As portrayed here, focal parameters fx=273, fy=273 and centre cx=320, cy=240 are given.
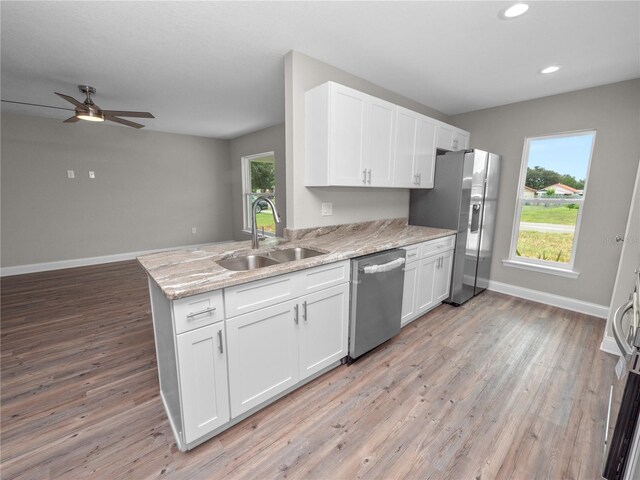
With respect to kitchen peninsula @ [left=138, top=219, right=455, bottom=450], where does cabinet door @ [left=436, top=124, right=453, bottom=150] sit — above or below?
above

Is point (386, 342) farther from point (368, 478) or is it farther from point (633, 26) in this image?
point (633, 26)

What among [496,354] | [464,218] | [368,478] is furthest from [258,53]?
[496,354]

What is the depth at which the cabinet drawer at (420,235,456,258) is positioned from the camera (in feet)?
8.81

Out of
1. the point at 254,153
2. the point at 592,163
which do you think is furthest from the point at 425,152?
the point at 254,153

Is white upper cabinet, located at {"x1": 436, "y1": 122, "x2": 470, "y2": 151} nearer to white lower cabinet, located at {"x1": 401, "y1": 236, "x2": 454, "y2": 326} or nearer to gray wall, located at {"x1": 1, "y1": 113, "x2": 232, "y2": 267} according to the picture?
white lower cabinet, located at {"x1": 401, "y1": 236, "x2": 454, "y2": 326}

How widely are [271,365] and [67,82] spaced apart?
3592 mm

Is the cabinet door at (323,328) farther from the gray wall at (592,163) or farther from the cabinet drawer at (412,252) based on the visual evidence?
the gray wall at (592,163)

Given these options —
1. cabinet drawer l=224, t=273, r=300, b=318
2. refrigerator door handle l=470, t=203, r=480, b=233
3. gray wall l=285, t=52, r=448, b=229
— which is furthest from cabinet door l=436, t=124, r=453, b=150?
cabinet drawer l=224, t=273, r=300, b=318

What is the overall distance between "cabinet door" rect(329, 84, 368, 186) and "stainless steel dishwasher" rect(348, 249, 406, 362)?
2.42 ft

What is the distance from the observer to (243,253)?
1955 mm

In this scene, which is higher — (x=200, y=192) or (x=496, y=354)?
(x=200, y=192)

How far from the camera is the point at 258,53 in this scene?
230cm

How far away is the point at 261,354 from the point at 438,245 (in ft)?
6.98

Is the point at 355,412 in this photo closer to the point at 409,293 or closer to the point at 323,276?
the point at 323,276
